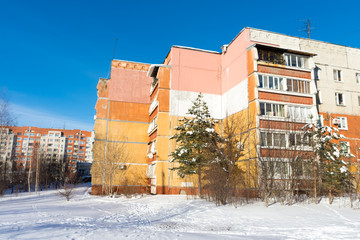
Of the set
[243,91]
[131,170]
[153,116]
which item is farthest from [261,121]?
[131,170]

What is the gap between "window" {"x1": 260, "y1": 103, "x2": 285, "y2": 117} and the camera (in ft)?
82.5

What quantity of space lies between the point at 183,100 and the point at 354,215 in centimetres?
1928

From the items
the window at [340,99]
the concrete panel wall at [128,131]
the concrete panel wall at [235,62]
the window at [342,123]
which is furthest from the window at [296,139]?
the concrete panel wall at [128,131]

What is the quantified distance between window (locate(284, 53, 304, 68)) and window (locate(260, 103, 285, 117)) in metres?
4.89

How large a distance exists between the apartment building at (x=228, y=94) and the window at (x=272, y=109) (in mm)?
95

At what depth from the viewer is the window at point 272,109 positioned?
25.1m

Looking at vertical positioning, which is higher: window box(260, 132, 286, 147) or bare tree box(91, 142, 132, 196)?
window box(260, 132, 286, 147)

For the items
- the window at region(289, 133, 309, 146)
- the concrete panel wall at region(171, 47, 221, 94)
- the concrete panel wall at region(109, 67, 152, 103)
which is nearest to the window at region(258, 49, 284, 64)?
the concrete panel wall at region(171, 47, 221, 94)

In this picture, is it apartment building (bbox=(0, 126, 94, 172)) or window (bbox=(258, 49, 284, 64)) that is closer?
window (bbox=(258, 49, 284, 64))

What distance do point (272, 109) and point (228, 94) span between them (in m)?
6.25

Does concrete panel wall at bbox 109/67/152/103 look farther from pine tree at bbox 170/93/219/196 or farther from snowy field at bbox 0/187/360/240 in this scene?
snowy field at bbox 0/187/360/240

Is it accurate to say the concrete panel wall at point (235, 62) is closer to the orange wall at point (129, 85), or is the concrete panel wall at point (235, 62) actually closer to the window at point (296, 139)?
the window at point (296, 139)

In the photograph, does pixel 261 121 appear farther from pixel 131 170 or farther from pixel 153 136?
pixel 131 170

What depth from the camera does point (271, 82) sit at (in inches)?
1033
